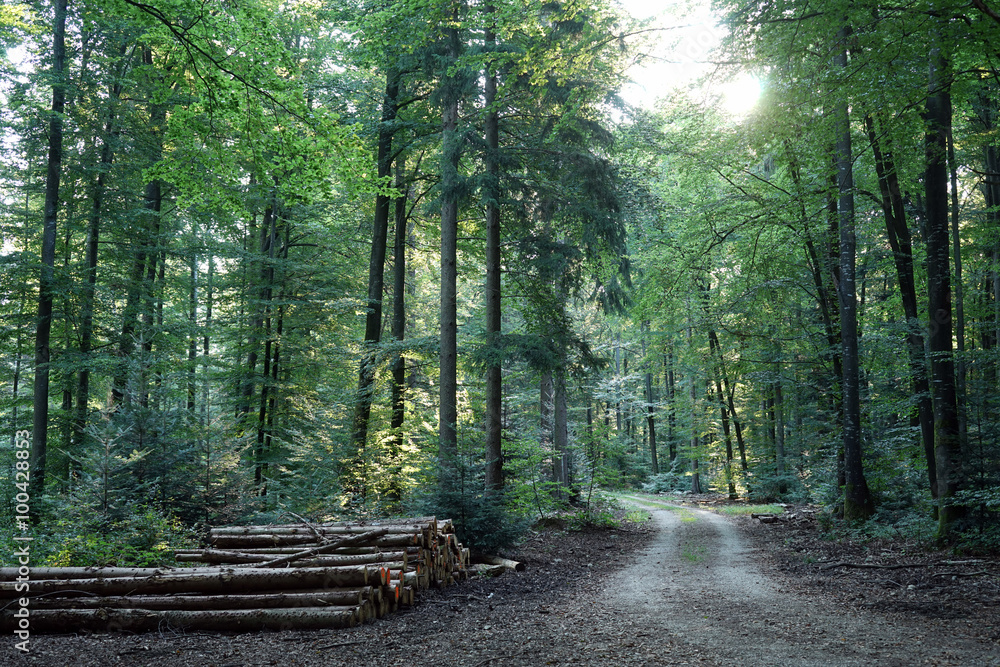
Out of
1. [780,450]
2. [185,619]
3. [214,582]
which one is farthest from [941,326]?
[780,450]

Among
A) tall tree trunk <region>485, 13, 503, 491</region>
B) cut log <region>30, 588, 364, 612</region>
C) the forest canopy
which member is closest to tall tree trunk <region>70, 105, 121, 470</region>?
the forest canopy

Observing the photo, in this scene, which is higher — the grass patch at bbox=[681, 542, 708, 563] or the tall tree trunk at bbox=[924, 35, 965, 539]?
the tall tree trunk at bbox=[924, 35, 965, 539]

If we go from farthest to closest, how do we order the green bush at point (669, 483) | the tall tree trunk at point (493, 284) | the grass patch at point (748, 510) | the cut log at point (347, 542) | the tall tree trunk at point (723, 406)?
the green bush at point (669, 483) → the tall tree trunk at point (723, 406) → the grass patch at point (748, 510) → the tall tree trunk at point (493, 284) → the cut log at point (347, 542)

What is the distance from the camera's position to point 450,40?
12.8 metres

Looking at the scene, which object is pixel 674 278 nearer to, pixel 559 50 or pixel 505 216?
pixel 505 216

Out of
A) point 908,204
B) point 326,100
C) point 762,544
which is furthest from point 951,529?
point 326,100

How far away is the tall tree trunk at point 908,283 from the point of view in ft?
34.7

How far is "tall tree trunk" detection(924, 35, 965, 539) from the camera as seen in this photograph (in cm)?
884

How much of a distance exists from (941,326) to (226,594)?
10820 millimetres

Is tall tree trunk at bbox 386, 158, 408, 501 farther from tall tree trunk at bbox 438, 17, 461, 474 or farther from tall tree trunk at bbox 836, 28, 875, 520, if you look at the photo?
tall tree trunk at bbox 836, 28, 875, 520

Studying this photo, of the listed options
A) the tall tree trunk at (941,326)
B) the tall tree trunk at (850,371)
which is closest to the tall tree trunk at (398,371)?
the tall tree trunk at (850,371)

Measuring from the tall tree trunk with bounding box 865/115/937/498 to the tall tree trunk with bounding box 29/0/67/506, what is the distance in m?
16.8

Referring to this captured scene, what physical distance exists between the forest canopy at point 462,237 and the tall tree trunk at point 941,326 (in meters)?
0.04

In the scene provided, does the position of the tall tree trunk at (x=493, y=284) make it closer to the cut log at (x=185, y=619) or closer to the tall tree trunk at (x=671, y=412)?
the cut log at (x=185, y=619)
